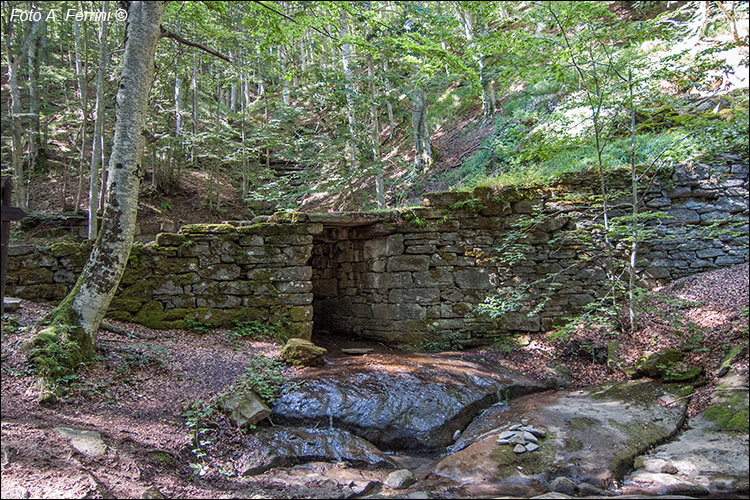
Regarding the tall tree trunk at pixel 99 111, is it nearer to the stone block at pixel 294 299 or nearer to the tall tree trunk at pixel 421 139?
the stone block at pixel 294 299

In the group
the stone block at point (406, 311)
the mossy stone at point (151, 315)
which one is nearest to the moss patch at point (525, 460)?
the stone block at point (406, 311)

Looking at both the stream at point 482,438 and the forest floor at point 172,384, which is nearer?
the forest floor at point 172,384

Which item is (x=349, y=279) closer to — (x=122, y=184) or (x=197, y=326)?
A: (x=197, y=326)

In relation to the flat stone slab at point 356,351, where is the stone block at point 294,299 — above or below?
above

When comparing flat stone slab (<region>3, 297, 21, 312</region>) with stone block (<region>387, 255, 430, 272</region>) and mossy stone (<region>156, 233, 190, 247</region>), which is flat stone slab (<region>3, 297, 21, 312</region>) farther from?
stone block (<region>387, 255, 430, 272</region>)

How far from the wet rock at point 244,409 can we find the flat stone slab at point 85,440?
1.12 metres

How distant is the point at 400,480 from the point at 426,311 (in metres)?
3.68

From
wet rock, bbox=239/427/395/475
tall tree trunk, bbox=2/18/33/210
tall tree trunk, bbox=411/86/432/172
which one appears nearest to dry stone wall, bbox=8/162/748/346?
wet rock, bbox=239/427/395/475

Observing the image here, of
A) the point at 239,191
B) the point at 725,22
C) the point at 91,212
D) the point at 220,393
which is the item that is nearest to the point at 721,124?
the point at 725,22

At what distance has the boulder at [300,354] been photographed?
16.9 ft

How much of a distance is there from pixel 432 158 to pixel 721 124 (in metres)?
8.09

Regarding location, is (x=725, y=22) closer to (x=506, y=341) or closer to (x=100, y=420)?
(x=506, y=341)

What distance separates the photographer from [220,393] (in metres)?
4.07

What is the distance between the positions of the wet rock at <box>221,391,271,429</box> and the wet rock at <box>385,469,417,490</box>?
138cm
